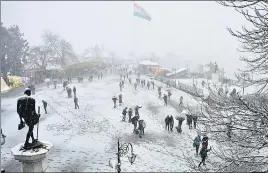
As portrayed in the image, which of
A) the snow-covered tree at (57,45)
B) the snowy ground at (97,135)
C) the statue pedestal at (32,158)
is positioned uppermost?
the snow-covered tree at (57,45)

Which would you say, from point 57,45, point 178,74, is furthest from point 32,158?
point 57,45

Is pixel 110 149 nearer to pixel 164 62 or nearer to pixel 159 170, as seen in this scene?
pixel 159 170

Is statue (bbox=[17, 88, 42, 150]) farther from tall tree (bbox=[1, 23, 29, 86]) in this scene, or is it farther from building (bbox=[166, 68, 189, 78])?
building (bbox=[166, 68, 189, 78])

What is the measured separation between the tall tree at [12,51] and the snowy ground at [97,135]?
7252 millimetres

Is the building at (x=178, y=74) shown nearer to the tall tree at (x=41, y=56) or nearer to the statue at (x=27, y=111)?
the tall tree at (x=41, y=56)

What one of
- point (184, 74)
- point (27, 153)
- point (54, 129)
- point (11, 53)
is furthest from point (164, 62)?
point (27, 153)

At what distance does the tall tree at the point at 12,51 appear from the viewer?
112 ft

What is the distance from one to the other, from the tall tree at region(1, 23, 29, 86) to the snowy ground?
23.8 ft

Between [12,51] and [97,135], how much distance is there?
24.4 metres

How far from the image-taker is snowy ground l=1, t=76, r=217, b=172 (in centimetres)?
1348

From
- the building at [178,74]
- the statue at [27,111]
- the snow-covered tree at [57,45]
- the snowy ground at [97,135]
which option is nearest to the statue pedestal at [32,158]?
the statue at [27,111]

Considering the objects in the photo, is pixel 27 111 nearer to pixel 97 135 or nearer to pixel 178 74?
pixel 97 135

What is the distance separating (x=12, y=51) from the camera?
35812 mm

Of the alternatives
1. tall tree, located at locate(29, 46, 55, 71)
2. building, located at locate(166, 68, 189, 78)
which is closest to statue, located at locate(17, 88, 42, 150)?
tall tree, located at locate(29, 46, 55, 71)
